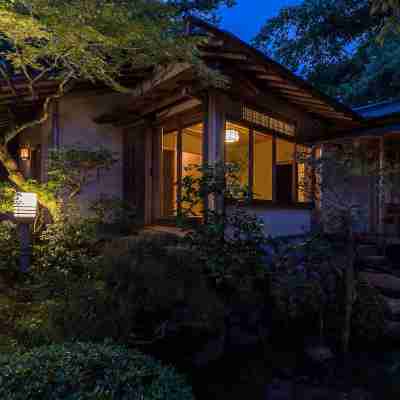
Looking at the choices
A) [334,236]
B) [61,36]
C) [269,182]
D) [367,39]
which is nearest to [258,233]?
[334,236]

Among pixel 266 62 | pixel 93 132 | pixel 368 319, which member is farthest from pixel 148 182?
pixel 368 319

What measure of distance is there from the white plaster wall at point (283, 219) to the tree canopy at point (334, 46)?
27.3 ft

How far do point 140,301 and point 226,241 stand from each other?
57.2 inches

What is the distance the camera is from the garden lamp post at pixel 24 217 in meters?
4.55

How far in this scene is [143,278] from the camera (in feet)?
10.9

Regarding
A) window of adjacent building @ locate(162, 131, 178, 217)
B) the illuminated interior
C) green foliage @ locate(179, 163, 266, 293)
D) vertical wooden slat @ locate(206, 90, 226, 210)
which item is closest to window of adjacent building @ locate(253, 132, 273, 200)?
Answer: the illuminated interior

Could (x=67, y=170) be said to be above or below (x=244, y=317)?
above

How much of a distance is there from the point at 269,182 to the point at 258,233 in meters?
3.09

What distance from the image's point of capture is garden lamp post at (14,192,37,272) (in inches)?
179

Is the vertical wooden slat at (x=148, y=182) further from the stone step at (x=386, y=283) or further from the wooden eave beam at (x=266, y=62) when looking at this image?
the stone step at (x=386, y=283)

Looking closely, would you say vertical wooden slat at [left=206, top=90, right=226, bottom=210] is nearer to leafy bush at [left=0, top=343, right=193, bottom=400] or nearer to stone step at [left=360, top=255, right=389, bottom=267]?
stone step at [left=360, top=255, right=389, bottom=267]

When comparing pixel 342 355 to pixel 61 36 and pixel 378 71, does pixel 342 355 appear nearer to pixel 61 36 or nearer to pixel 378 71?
pixel 61 36

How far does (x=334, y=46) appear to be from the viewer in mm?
15195

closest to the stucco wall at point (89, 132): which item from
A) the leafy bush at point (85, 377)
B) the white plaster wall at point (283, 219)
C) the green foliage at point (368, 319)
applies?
the white plaster wall at point (283, 219)
